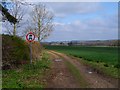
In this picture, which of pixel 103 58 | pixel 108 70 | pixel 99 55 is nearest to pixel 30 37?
pixel 108 70

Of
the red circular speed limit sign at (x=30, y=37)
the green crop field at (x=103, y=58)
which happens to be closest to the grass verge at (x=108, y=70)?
the green crop field at (x=103, y=58)

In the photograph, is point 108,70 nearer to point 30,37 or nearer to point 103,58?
point 30,37

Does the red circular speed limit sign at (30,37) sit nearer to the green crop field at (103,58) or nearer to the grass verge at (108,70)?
the grass verge at (108,70)

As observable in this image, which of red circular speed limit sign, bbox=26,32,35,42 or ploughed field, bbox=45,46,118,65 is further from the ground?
red circular speed limit sign, bbox=26,32,35,42

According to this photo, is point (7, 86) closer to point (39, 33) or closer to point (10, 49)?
point (10, 49)

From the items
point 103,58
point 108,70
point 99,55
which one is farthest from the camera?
point 99,55

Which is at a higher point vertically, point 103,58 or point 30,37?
point 30,37

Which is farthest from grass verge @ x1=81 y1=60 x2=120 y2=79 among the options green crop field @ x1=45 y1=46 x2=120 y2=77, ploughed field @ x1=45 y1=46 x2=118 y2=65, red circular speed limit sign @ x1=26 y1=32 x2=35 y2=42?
red circular speed limit sign @ x1=26 y1=32 x2=35 y2=42

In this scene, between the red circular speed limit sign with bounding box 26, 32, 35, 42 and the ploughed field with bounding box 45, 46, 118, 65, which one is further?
the ploughed field with bounding box 45, 46, 118, 65

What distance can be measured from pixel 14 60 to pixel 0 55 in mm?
2541

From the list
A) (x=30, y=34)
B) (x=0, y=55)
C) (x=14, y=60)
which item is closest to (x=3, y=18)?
(x=30, y=34)

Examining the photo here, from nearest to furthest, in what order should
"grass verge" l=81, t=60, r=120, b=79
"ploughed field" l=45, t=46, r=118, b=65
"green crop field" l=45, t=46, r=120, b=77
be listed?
1. "grass verge" l=81, t=60, r=120, b=79
2. "green crop field" l=45, t=46, r=120, b=77
3. "ploughed field" l=45, t=46, r=118, b=65

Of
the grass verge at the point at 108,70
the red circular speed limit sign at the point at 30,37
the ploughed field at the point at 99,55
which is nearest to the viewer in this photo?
the grass verge at the point at 108,70

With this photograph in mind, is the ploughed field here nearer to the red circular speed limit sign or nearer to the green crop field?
the green crop field
